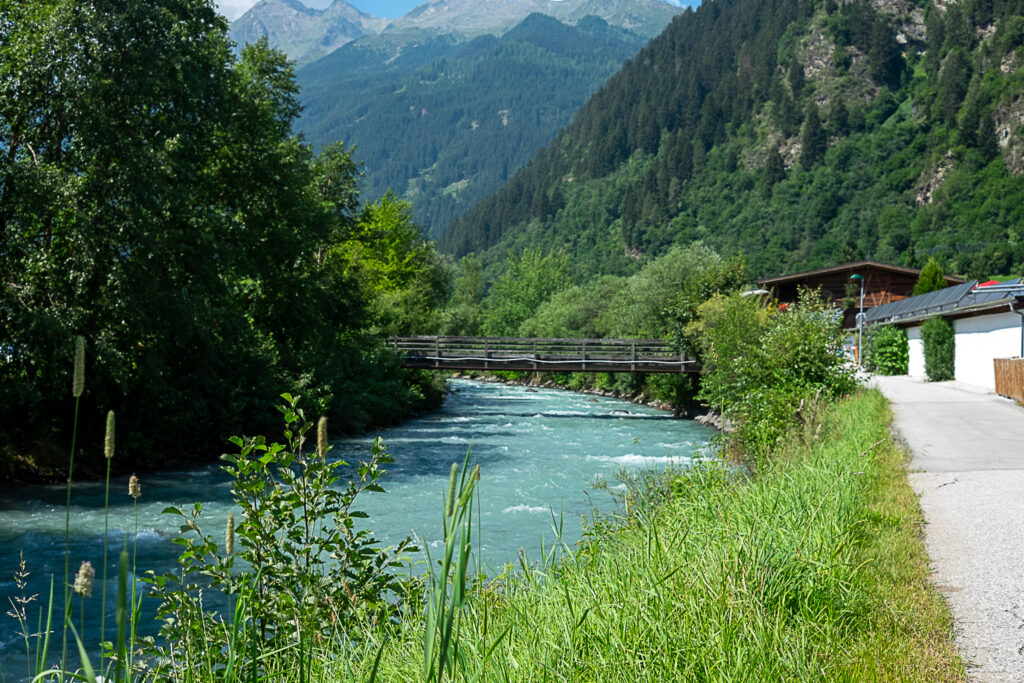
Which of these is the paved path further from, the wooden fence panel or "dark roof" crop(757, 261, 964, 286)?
"dark roof" crop(757, 261, 964, 286)

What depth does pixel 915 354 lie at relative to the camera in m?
37.1

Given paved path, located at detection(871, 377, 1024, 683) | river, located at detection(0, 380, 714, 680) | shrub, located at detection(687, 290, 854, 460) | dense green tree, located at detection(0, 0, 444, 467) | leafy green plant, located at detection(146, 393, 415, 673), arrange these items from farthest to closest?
1. dense green tree, located at detection(0, 0, 444, 467)
2. shrub, located at detection(687, 290, 854, 460)
3. river, located at detection(0, 380, 714, 680)
4. paved path, located at detection(871, 377, 1024, 683)
5. leafy green plant, located at detection(146, 393, 415, 673)

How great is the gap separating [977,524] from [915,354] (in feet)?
107

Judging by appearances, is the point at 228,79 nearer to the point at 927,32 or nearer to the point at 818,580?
the point at 818,580

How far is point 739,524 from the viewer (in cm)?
517

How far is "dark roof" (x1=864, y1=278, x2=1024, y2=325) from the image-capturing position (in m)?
25.4

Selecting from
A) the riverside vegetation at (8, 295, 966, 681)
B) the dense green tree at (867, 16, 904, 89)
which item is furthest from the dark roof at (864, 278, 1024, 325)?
the dense green tree at (867, 16, 904, 89)

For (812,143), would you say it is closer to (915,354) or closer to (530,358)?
(915,354)

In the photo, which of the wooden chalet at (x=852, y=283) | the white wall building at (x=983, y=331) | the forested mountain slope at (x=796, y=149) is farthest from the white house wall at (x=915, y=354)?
the forested mountain slope at (x=796, y=149)

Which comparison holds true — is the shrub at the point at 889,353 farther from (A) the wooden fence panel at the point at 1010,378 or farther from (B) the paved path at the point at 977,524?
(B) the paved path at the point at 977,524

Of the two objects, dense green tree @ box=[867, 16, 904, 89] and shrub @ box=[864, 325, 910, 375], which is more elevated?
dense green tree @ box=[867, 16, 904, 89]

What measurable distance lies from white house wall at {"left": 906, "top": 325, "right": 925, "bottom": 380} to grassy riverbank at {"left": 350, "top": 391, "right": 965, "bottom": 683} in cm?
3123

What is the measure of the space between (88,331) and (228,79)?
8.48 m

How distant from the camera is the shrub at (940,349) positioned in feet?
99.9
